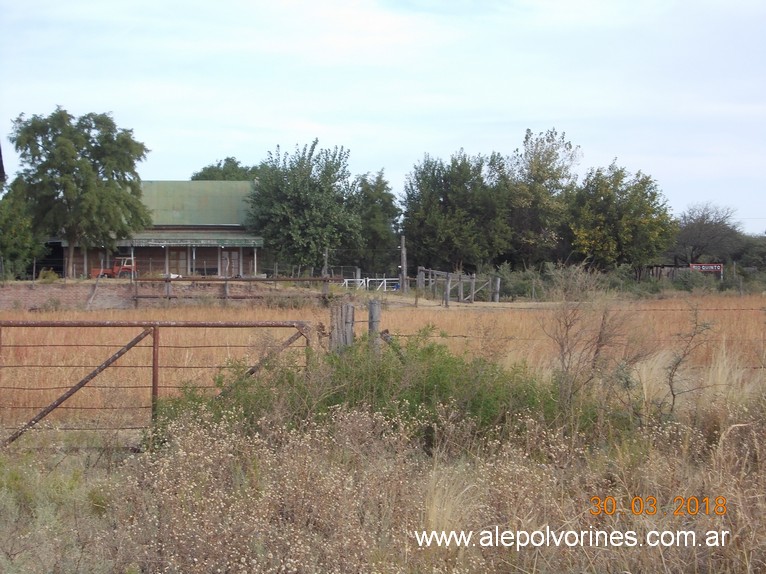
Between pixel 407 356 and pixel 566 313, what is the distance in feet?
6.31

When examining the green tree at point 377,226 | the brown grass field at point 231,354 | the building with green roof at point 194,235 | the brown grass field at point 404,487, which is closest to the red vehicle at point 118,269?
the building with green roof at point 194,235

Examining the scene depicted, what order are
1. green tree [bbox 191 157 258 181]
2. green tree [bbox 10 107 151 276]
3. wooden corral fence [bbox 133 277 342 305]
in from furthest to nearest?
1. green tree [bbox 191 157 258 181]
2. green tree [bbox 10 107 151 276]
3. wooden corral fence [bbox 133 277 342 305]

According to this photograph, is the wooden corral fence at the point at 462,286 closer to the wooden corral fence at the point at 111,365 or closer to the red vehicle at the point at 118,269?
the red vehicle at the point at 118,269

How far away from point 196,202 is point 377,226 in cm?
1117

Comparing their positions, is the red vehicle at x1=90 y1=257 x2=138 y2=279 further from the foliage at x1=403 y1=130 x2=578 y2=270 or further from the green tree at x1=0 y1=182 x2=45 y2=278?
the foliage at x1=403 y1=130 x2=578 y2=270

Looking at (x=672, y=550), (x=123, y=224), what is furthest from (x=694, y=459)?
(x=123, y=224)

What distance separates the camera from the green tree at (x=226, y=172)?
71250 millimetres

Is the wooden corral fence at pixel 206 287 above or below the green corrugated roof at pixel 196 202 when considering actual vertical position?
below

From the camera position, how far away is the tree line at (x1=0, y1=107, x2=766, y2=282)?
1532 inches

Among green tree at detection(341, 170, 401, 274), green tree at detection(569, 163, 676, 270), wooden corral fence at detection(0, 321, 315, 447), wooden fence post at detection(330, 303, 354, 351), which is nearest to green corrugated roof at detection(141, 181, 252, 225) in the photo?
green tree at detection(341, 170, 401, 274)

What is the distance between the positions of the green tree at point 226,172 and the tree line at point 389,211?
23.0 m

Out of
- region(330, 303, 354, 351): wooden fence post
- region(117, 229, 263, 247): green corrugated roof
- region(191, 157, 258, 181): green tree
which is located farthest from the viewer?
region(191, 157, 258, 181): green tree

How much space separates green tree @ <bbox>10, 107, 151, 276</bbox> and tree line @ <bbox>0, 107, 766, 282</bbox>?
0.06 meters

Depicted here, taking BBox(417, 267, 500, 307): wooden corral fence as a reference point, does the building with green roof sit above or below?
above
